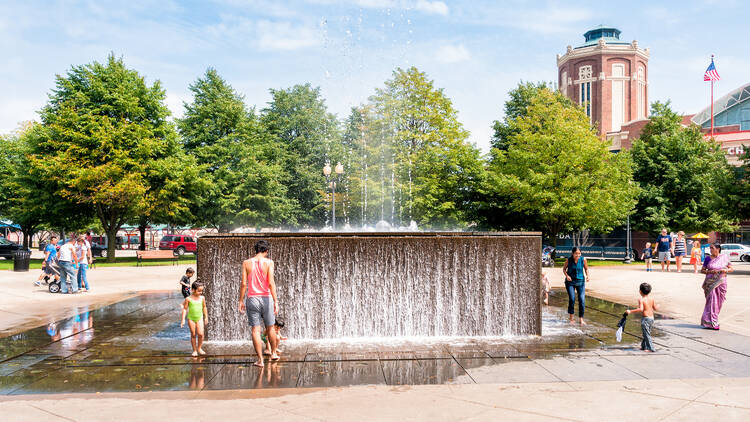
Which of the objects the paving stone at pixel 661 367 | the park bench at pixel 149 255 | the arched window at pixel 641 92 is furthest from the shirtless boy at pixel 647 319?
the arched window at pixel 641 92

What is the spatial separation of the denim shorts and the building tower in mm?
92525

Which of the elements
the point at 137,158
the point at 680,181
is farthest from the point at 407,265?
the point at 680,181

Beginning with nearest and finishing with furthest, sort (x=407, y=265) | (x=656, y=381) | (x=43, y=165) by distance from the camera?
(x=656, y=381) → (x=407, y=265) → (x=43, y=165)

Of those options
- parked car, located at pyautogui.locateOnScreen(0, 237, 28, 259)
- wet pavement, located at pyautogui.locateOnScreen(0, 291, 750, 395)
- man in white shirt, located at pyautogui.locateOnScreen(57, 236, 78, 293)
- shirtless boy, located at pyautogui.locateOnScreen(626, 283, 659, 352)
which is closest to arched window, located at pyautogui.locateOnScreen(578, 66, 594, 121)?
parked car, located at pyautogui.locateOnScreen(0, 237, 28, 259)

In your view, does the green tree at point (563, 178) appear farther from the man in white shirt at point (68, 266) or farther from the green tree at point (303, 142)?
the man in white shirt at point (68, 266)

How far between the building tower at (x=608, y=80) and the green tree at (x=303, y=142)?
176 feet

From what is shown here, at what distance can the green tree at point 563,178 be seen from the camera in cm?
3362

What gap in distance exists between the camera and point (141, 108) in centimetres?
3569

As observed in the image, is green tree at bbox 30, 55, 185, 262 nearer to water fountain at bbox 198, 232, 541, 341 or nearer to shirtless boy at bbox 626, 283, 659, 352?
water fountain at bbox 198, 232, 541, 341

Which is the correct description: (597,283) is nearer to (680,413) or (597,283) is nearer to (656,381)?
(656,381)

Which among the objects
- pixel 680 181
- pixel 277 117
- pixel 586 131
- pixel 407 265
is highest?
pixel 277 117

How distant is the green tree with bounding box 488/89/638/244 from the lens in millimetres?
33625

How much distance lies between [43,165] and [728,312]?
34228 mm

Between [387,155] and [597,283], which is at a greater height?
[387,155]
